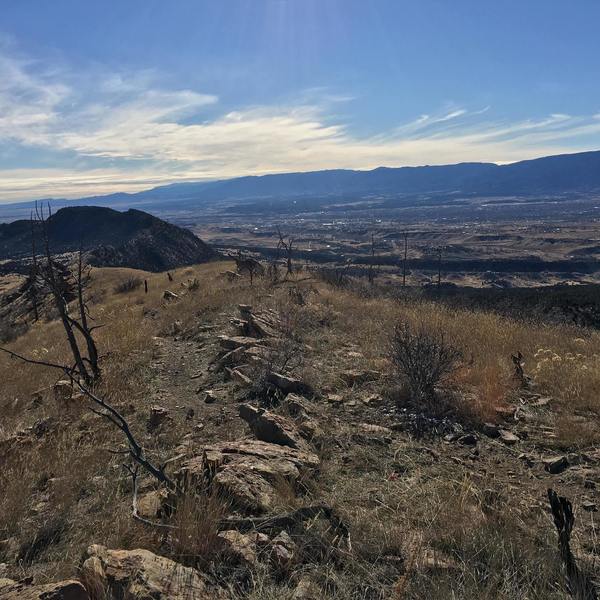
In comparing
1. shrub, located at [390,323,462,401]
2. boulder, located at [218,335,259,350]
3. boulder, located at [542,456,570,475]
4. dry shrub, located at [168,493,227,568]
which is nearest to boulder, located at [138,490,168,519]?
dry shrub, located at [168,493,227,568]

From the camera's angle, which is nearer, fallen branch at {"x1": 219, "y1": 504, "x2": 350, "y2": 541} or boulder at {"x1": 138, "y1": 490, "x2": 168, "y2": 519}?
fallen branch at {"x1": 219, "y1": 504, "x2": 350, "y2": 541}

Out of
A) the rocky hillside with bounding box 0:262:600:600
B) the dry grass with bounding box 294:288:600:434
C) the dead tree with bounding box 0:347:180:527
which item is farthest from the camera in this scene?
the dry grass with bounding box 294:288:600:434

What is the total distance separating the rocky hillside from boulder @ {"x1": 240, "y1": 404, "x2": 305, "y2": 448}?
0.06 ft

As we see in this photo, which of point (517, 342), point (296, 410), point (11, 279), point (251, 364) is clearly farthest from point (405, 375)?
point (11, 279)

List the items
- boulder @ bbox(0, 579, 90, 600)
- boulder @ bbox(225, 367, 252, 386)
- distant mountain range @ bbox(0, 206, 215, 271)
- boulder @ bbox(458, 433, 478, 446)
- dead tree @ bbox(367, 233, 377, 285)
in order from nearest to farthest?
boulder @ bbox(0, 579, 90, 600), boulder @ bbox(458, 433, 478, 446), boulder @ bbox(225, 367, 252, 386), dead tree @ bbox(367, 233, 377, 285), distant mountain range @ bbox(0, 206, 215, 271)

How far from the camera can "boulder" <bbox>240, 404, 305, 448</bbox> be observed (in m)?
4.18

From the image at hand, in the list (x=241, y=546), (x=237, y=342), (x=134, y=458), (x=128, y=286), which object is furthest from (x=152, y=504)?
(x=128, y=286)

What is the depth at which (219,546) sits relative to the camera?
263 cm

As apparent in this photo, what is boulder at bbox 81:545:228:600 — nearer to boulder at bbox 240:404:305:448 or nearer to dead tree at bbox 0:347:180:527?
dead tree at bbox 0:347:180:527

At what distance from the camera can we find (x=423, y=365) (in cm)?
546

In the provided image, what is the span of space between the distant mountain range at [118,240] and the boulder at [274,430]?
154 ft

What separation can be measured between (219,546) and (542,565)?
1772 millimetres

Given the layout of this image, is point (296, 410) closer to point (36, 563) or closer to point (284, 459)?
point (284, 459)

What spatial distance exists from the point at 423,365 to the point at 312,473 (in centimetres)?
235
